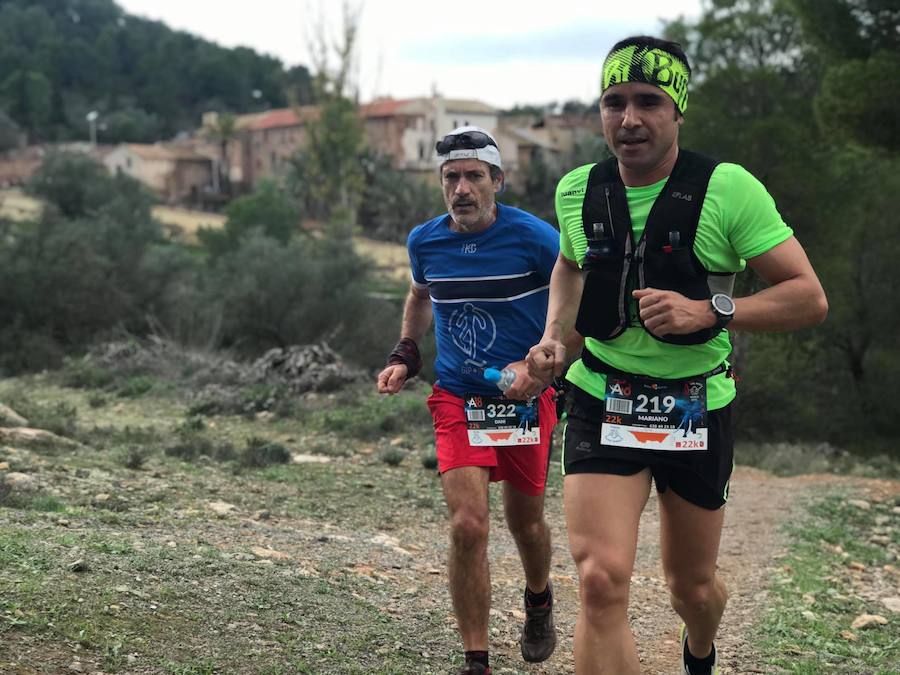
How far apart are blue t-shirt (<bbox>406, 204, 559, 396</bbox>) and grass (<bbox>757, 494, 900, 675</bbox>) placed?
1.98 m

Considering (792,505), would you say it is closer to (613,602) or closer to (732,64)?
(613,602)

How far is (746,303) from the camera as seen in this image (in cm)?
342

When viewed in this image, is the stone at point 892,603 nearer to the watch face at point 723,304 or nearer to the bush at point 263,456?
the watch face at point 723,304

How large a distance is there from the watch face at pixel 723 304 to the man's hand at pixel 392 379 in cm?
178

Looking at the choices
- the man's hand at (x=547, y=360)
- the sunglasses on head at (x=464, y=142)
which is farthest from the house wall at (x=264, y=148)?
the man's hand at (x=547, y=360)

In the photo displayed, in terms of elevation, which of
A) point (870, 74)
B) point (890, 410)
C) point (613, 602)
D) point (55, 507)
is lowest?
point (890, 410)

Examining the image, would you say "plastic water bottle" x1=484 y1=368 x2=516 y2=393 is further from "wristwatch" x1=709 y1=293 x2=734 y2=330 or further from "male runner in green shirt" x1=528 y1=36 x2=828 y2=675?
"wristwatch" x1=709 y1=293 x2=734 y2=330

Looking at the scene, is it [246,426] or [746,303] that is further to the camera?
[246,426]

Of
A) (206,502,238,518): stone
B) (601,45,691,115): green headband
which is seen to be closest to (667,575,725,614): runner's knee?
(601,45,691,115): green headband

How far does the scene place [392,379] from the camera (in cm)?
489

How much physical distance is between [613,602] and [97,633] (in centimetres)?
210

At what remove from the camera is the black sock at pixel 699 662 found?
425 centimetres


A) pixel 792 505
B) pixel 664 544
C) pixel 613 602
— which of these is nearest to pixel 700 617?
pixel 664 544

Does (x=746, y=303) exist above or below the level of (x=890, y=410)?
above
